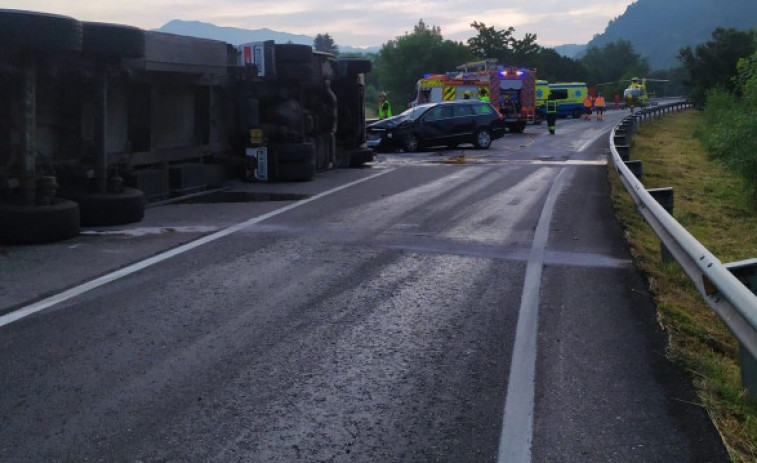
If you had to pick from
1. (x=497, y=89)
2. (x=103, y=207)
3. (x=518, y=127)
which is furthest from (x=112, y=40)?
(x=497, y=89)

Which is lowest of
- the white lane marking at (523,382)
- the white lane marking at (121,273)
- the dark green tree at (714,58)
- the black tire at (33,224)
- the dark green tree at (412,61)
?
the white lane marking at (523,382)

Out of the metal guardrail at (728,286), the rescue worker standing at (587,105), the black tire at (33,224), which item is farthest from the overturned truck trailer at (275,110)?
the rescue worker standing at (587,105)

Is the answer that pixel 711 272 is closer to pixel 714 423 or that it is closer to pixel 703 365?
pixel 703 365

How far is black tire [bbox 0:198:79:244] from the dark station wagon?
18.8 m

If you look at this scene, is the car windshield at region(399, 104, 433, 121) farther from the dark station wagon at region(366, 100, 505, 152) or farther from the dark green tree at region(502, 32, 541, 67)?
the dark green tree at region(502, 32, 541, 67)

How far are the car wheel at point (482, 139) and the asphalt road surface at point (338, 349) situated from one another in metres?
18.9

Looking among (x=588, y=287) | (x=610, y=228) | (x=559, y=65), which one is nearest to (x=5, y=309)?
(x=588, y=287)

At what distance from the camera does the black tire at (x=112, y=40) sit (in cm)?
1091

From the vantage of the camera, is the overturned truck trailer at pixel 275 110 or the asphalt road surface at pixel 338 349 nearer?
the asphalt road surface at pixel 338 349

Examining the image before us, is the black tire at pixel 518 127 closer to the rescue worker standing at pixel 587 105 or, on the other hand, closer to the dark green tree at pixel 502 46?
the rescue worker standing at pixel 587 105

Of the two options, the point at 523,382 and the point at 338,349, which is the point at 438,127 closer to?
the point at 338,349

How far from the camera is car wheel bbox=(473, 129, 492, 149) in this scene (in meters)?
30.0

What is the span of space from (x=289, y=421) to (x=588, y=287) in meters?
3.96

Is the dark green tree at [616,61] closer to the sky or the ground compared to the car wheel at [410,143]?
closer to the sky
